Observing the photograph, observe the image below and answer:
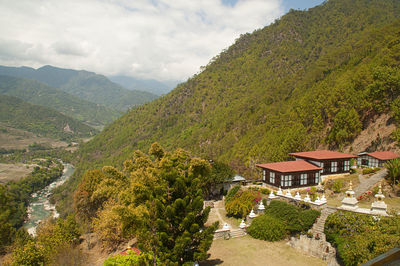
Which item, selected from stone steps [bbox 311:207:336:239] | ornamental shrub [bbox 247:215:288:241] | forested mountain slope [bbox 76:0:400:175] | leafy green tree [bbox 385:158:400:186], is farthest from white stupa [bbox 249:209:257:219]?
forested mountain slope [bbox 76:0:400:175]

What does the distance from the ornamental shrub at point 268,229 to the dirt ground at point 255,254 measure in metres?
0.42

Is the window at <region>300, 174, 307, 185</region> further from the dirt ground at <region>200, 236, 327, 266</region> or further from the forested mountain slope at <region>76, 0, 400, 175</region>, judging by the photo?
the forested mountain slope at <region>76, 0, 400, 175</region>

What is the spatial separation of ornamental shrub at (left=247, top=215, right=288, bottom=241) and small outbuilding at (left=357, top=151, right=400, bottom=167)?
20735 mm

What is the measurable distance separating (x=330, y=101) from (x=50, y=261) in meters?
49.5

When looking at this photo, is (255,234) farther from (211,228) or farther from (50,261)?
(50,261)

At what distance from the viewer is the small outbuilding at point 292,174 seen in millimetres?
27016

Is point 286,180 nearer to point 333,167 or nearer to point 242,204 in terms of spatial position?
point 242,204

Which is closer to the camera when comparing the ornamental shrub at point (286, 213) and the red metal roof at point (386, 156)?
the ornamental shrub at point (286, 213)

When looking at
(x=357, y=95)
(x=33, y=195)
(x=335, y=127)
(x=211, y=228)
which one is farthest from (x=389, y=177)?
(x=33, y=195)

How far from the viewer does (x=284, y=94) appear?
246ft

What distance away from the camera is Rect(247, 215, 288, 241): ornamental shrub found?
747 inches

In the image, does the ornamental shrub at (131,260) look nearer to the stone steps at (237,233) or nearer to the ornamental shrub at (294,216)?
the stone steps at (237,233)

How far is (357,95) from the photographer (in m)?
44.2

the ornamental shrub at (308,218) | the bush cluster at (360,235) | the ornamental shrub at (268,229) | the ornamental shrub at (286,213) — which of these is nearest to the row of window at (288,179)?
the ornamental shrub at (286,213)
